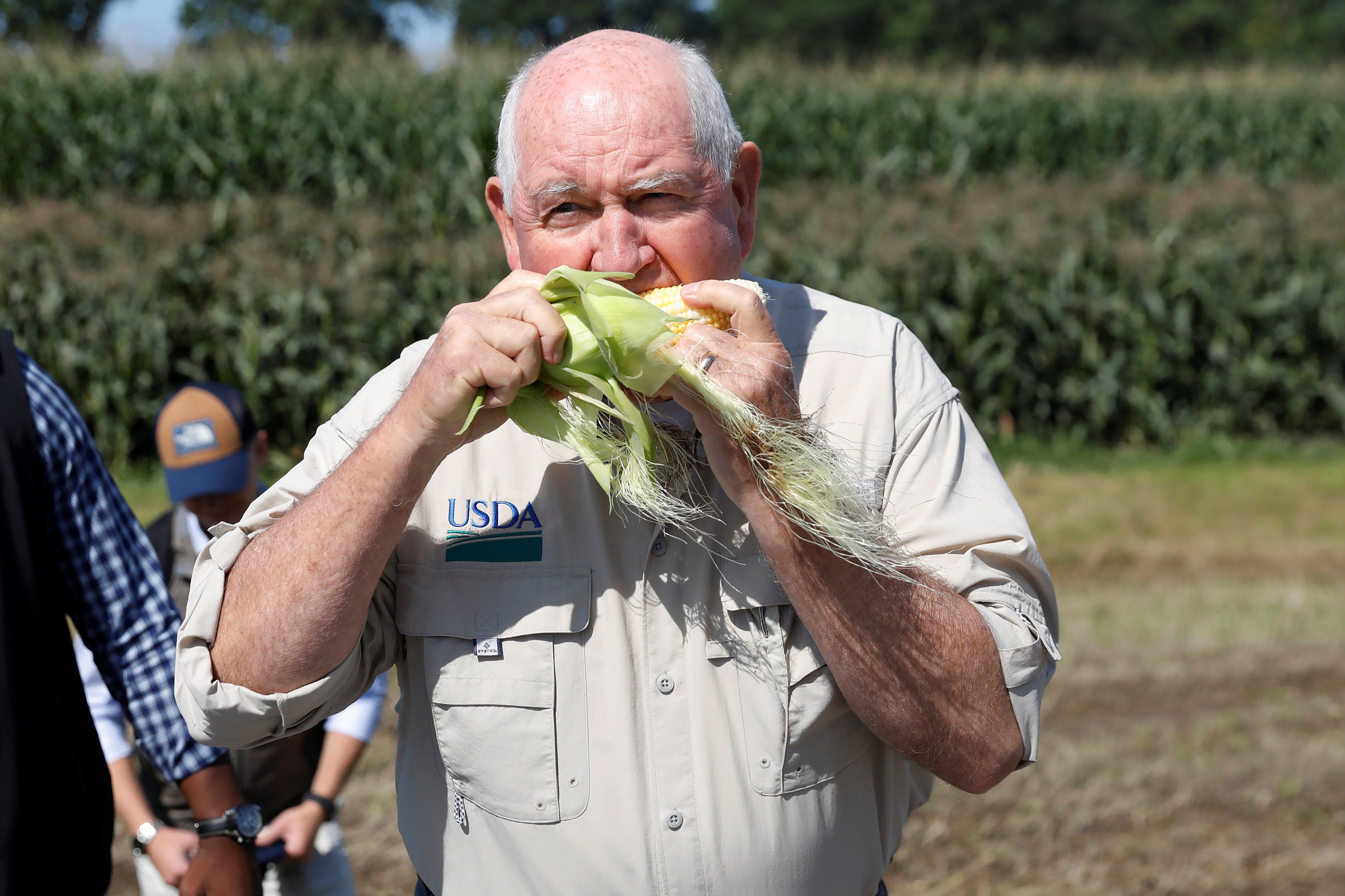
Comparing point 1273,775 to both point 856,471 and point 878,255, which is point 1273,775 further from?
point 878,255

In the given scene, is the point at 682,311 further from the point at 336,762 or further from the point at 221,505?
the point at 221,505

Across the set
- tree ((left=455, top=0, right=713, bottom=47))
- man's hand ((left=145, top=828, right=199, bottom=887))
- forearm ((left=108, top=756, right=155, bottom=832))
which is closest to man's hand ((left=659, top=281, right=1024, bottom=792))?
man's hand ((left=145, top=828, right=199, bottom=887))

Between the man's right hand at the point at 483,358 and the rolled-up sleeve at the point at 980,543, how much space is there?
588 mm

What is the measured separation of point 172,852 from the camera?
271cm

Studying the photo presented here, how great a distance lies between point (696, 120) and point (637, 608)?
756 millimetres

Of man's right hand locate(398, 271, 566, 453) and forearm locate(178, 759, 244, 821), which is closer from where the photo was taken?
man's right hand locate(398, 271, 566, 453)

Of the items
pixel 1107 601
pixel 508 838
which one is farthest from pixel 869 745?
pixel 1107 601

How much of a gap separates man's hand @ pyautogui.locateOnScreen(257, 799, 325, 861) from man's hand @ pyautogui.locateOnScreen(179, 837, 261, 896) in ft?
2.07

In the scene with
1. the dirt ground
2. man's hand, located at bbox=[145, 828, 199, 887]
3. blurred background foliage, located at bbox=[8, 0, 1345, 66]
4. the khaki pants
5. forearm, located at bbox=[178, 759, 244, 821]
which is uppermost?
blurred background foliage, located at bbox=[8, 0, 1345, 66]

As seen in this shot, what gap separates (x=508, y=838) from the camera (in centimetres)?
176

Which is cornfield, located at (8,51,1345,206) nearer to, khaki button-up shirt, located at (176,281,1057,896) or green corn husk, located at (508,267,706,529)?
khaki button-up shirt, located at (176,281,1057,896)

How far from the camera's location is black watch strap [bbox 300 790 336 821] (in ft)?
9.78

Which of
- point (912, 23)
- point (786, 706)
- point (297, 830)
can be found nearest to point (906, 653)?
point (786, 706)

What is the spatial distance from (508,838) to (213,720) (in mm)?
467
